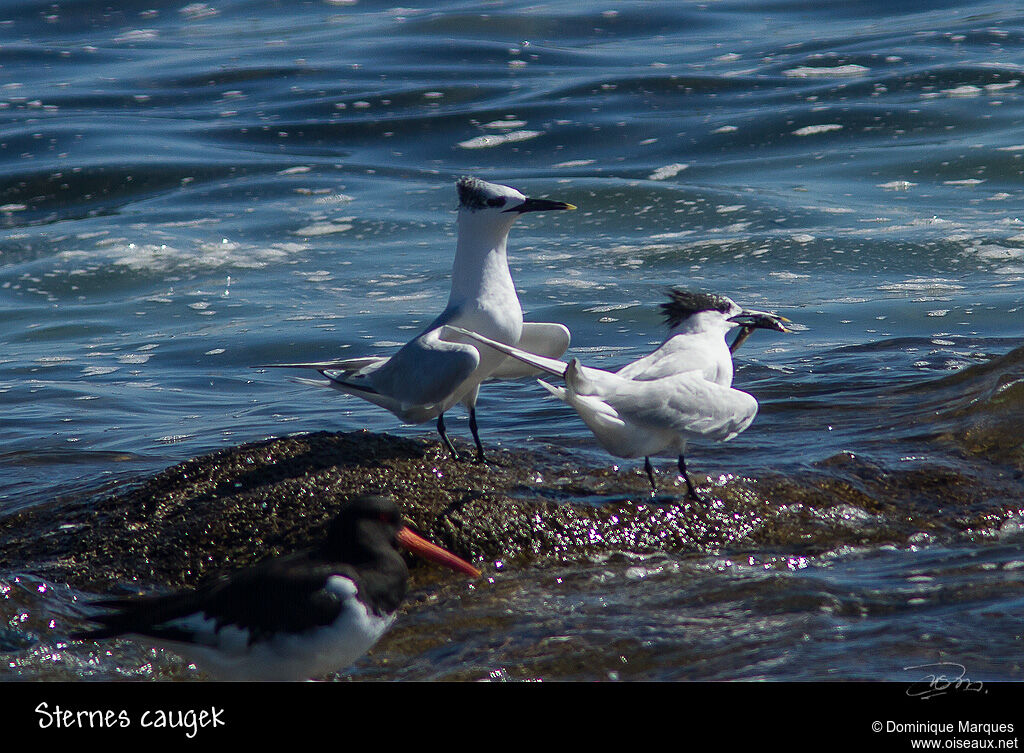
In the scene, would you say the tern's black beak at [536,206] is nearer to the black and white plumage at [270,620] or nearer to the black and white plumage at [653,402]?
the black and white plumage at [653,402]

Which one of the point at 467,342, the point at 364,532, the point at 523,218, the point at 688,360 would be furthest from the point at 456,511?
the point at 523,218

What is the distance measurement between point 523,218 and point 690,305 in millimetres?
7661

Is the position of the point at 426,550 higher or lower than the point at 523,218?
higher

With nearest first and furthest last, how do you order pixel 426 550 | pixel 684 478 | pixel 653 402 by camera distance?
pixel 426 550 → pixel 653 402 → pixel 684 478

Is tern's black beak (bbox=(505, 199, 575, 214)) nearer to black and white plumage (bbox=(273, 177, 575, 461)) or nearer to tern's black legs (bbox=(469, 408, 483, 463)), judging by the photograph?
black and white plumage (bbox=(273, 177, 575, 461))

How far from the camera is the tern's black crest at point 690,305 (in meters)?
6.00

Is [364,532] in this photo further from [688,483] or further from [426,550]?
[688,483]

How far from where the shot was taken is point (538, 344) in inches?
231

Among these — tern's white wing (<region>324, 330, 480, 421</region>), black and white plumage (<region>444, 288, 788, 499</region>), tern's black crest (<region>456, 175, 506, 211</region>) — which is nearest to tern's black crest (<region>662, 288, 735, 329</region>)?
black and white plumage (<region>444, 288, 788, 499</region>)

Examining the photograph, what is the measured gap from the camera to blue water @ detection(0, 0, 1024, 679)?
23.6ft

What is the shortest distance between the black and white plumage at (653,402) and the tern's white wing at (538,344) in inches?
14.7
